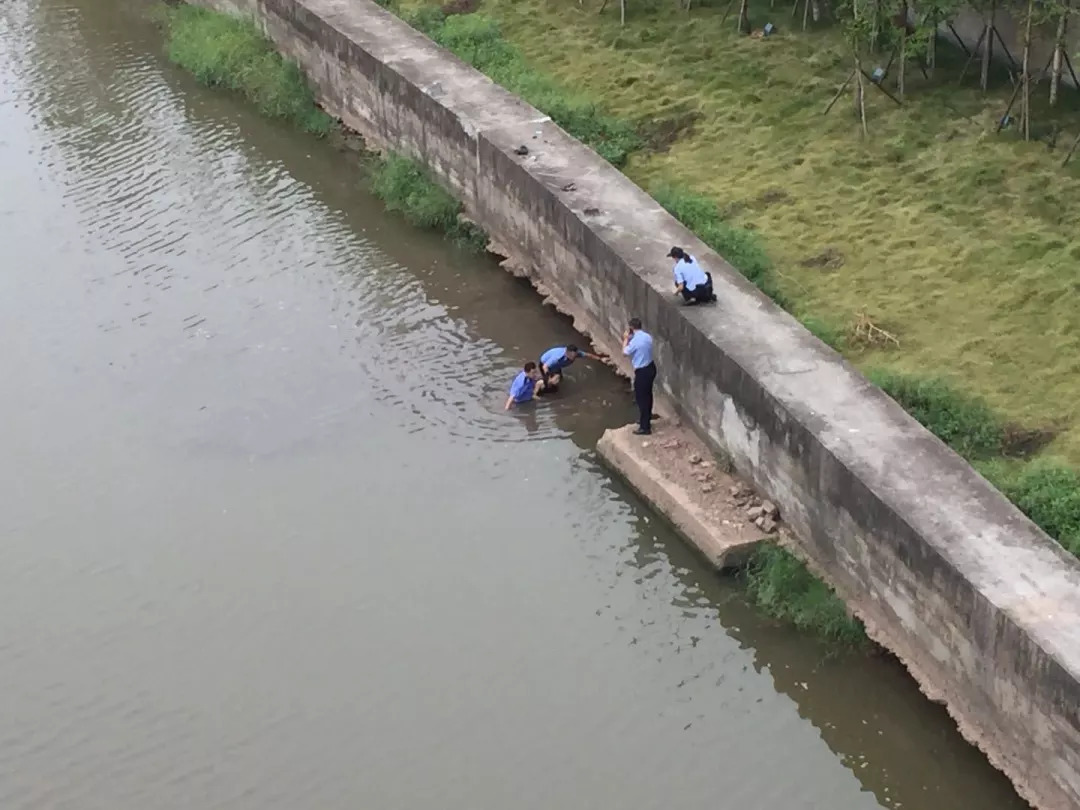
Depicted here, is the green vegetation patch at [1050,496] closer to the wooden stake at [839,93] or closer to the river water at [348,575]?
the river water at [348,575]

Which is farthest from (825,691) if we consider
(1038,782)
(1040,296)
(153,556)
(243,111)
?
(243,111)

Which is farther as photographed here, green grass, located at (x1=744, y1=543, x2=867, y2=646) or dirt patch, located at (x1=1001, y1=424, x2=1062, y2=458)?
dirt patch, located at (x1=1001, y1=424, x2=1062, y2=458)

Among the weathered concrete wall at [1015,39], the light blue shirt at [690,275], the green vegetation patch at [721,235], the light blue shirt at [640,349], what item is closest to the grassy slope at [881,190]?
the green vegetation patch at [721,235]

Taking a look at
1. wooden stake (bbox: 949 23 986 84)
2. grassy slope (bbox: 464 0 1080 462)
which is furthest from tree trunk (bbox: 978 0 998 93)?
grassy slope (bbox: 464 0 1080 462)

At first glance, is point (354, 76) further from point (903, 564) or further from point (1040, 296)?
point (903, 564)

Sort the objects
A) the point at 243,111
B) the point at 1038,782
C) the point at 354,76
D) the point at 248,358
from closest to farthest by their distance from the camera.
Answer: the point at 1038,782, the point at 248,358, the point at 354,76, the point at 243,111

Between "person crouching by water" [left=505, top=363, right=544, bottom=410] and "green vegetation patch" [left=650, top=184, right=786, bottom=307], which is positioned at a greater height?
"green vegetation patch" [left=650, top=184, right=786, bottom=307]

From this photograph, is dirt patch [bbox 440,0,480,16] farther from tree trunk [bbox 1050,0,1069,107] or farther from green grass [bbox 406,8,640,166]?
tree trunk [bbox 1050,0,1069,107]
